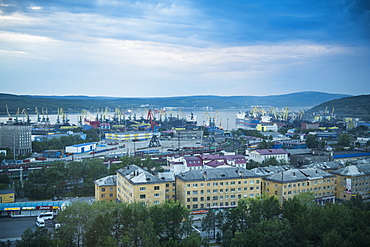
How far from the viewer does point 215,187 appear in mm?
10367

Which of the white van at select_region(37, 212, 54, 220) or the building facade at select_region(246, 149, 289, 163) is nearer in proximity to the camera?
the white van at select_region(37, 212, 54, 220)

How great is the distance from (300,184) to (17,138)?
18.5 metres

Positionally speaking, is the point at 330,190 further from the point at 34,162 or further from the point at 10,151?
the point at 10,151

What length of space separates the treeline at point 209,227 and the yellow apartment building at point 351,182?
4014 mm

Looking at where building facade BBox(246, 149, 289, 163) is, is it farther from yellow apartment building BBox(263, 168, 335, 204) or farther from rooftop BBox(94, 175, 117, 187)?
rooftop BBox(94, 175, 117, 187)

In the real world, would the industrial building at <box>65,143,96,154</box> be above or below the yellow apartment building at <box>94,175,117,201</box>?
below

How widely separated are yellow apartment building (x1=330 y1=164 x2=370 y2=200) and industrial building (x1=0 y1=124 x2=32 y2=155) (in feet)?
61.5

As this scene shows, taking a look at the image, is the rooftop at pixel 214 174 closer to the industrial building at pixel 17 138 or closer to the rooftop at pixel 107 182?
the rooftop at pixel 107 182

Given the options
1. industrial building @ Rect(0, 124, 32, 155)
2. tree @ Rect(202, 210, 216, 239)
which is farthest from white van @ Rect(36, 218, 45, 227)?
industrial building @ Rect(0, 124, 32, 155)

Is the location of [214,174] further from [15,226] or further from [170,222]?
[15,226]

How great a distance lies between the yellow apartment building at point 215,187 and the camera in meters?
10.1

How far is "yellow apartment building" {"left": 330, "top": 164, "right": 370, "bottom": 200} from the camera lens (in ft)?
38.6

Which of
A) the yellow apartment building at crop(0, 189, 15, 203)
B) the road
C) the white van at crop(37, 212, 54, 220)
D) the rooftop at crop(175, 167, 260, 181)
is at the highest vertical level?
A: the rooftop at crop(175, 167, 260, 181)

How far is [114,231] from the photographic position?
728 centimetres
